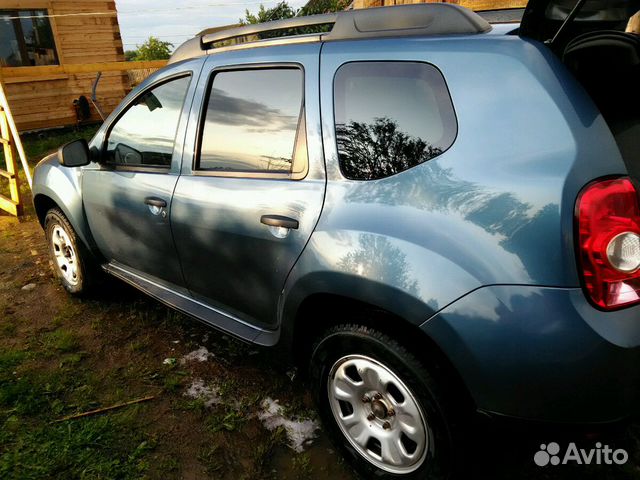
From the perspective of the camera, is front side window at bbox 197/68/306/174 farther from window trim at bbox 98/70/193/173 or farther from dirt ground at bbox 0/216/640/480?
dirt ground at bbox 0/216/640/480

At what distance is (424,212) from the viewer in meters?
1.57

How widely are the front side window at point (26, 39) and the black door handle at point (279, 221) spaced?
11721 mm

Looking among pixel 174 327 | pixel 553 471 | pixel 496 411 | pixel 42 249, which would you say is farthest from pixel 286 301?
pixel 42 249

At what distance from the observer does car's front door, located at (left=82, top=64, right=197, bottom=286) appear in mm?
2605

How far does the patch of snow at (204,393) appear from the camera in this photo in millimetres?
2598

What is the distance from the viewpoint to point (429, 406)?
1674mm

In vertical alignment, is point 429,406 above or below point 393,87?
below

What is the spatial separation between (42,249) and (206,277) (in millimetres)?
3332

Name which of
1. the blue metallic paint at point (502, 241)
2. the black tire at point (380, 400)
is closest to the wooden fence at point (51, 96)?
the black tire at point (380, 400)

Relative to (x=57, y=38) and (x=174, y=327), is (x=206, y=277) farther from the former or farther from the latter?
(x=57, y=38)

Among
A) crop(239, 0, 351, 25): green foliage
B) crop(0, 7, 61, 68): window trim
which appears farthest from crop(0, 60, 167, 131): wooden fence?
crop(239, 0, 351, 25): green foliage

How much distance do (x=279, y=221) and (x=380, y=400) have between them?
82cm

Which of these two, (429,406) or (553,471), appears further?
(553,471)

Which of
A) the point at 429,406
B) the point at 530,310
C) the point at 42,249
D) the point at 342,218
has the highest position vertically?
the point at 342,218
